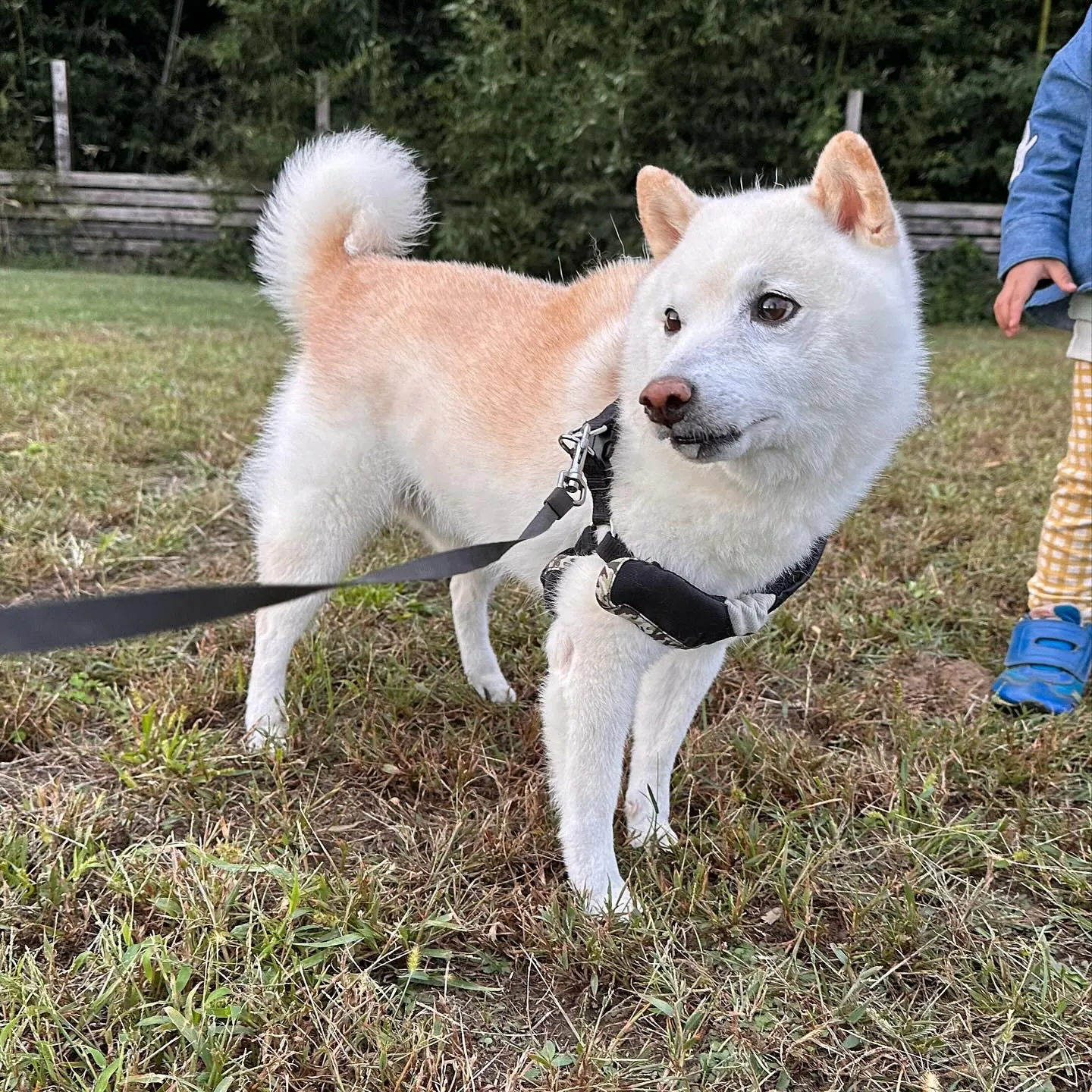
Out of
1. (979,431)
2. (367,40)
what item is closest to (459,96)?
(367,40)

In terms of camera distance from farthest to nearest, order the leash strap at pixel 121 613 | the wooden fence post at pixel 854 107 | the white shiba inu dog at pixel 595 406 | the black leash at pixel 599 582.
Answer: the wooden fence post at pixel 854 107 < the white shiba inu dog at pixel 595 406 < the black leash at pixel 599 582 < the leash strap at pixel 121 613

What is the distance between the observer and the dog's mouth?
1305 mm

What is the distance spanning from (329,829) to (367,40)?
12148 millimetres

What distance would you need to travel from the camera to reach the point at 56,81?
1189 cm

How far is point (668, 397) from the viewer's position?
1.27 metres

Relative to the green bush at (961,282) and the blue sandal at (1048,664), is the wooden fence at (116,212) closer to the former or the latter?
the green bush at (961,282)

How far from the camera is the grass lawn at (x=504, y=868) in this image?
1.33 m

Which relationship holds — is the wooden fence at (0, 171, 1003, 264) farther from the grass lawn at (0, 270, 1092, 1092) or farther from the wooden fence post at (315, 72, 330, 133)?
the grass lawn at (0, 270, 1092, 1092)

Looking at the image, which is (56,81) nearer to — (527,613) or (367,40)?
(367,40)

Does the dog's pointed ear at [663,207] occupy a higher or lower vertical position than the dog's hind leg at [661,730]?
higher

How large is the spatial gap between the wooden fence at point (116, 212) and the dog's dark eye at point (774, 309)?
1141 centimetres

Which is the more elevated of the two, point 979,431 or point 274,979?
point 274,979

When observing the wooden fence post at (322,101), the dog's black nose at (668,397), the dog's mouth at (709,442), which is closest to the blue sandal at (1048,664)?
the dog's mouth at (709,442)

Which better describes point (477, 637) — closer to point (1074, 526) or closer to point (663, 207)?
point (663, 207)
